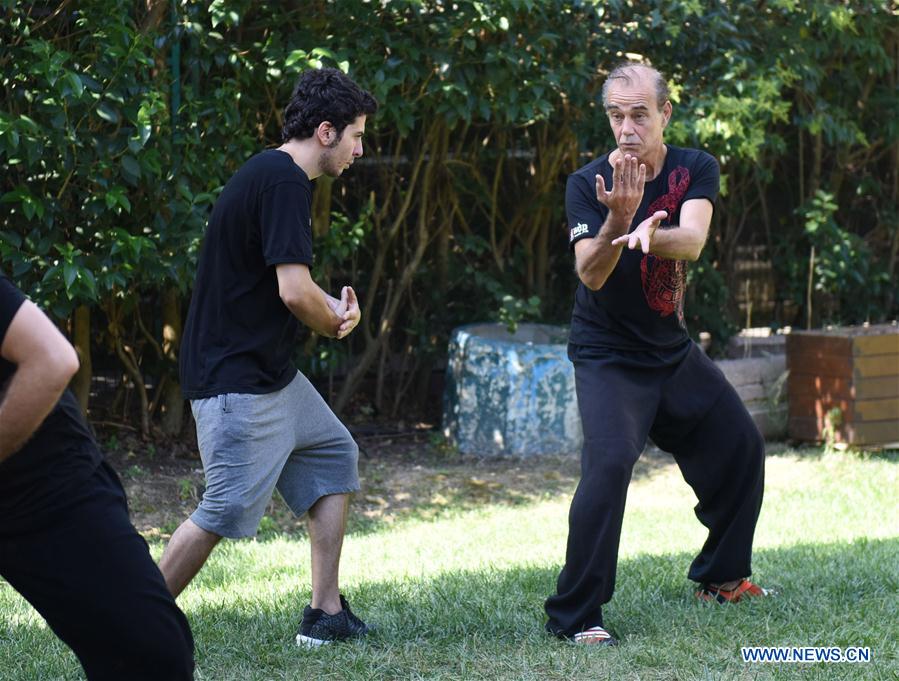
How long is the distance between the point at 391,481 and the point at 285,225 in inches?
172

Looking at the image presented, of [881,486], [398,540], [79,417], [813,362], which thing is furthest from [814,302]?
[79,417]

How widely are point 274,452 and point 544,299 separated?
607 centimetres

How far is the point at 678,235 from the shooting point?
425 centimetres

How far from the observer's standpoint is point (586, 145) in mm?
8750

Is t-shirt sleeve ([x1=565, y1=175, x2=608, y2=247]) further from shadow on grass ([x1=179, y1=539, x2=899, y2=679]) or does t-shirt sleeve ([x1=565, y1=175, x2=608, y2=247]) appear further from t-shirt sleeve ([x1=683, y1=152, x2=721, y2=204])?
shadow on grass ([x1=179, y1=539, x2=899, y2=679])

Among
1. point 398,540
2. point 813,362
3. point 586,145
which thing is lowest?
point 398,540

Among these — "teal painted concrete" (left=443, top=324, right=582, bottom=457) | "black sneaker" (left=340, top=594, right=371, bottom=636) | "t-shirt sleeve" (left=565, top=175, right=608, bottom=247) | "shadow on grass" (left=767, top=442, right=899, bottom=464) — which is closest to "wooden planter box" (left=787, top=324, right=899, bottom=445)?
"shadow on grass" (left=767, top=442, right=899, bottom=464)

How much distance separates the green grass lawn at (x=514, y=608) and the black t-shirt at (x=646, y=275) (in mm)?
1065

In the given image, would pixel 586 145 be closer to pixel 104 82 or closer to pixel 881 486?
pixel 881 486

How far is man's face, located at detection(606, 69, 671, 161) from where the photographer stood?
4.51 meters

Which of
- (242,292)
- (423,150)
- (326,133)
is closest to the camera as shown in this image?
(242,292)

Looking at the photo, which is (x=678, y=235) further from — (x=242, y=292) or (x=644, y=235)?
(x=242, y=292)

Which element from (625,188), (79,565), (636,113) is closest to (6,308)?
(79,565)

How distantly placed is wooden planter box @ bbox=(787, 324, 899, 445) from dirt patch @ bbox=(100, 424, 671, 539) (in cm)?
119
